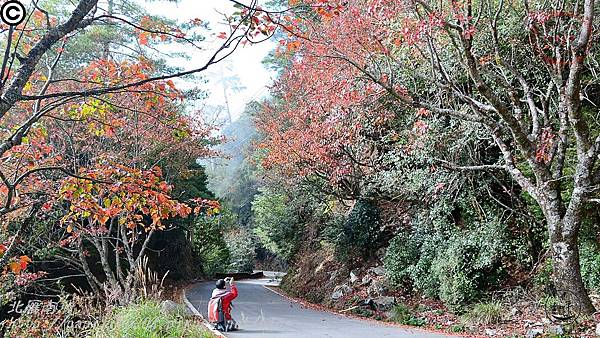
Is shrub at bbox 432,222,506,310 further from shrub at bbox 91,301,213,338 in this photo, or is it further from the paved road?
shrub at bbox 91,301,213,338

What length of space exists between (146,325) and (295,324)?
416 cm

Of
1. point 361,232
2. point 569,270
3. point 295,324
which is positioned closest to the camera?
point 569,270

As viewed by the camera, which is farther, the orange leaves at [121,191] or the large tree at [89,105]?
the orange leaves at [121,191]

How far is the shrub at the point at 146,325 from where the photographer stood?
5.12 metres

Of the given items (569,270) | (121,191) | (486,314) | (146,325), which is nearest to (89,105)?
(121,191)

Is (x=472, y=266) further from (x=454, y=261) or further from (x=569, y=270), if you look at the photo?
(x=569, y=270)

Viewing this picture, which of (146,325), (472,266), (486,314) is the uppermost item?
(472,266)

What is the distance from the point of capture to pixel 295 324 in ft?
29.0

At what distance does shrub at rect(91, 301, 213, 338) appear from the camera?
512 centimetres

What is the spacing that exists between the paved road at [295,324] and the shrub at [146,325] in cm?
188

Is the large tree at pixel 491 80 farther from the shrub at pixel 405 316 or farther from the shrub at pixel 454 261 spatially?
the shrub at pixel 405 316

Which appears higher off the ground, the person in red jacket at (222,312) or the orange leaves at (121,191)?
the orange leaves at (121,191)

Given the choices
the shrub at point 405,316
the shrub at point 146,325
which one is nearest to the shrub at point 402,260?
the shrub at point 405,316

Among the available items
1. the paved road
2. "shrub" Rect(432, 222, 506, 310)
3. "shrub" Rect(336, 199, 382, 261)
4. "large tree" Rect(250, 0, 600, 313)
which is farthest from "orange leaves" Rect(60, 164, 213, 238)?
"shrub" Rect(336, 199, 382, 261)
